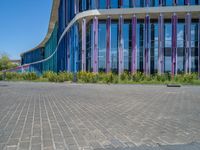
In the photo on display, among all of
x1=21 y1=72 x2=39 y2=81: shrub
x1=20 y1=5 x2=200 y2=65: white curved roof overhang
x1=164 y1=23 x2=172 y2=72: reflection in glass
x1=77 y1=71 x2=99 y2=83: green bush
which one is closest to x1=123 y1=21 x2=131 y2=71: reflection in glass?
x1=20 y1=5 x2=200 y2=65: white curved roof overhang

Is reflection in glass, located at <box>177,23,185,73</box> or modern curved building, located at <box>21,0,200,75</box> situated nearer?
modern curved building, located at <box>21,0,200,75</box>

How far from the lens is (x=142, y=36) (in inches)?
1417

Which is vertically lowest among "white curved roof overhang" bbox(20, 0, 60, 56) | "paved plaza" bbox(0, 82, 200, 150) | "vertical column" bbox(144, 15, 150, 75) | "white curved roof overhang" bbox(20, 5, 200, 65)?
"paved plaza" bbox(0, 82, 200, 150)

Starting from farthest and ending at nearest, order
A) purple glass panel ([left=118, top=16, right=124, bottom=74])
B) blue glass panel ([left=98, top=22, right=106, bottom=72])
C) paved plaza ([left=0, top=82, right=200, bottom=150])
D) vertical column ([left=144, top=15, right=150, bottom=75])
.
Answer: blue glass panel ([left=98, top=22, right=106, bottom=72]) → vertical column ([left=144, top=15, right=150, bottom=75]) → purple glass panel ([left=118, top=16, right=124, bottom=74]) → paved plaza ([left=0, top=82, right=200, bottom=150])

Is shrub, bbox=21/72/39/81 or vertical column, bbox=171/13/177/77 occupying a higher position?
vertical column, bbox=171/13/177/77

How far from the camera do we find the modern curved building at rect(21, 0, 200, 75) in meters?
35.0

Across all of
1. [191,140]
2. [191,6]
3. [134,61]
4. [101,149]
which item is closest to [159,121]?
[191,140]

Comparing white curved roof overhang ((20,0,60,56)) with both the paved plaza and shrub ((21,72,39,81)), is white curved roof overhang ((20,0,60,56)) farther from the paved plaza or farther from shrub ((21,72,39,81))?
the paved plaza

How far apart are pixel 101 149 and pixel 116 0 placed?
33.0m

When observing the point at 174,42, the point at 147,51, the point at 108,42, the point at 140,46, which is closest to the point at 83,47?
the point at 108,42

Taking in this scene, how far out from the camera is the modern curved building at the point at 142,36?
3500cm

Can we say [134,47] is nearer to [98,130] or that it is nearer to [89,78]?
[89,78]

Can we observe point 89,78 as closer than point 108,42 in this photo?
Yes

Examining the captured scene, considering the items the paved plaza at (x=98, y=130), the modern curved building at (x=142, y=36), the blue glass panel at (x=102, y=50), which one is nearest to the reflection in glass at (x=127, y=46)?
the modern curved building at (x=142, y=36)
